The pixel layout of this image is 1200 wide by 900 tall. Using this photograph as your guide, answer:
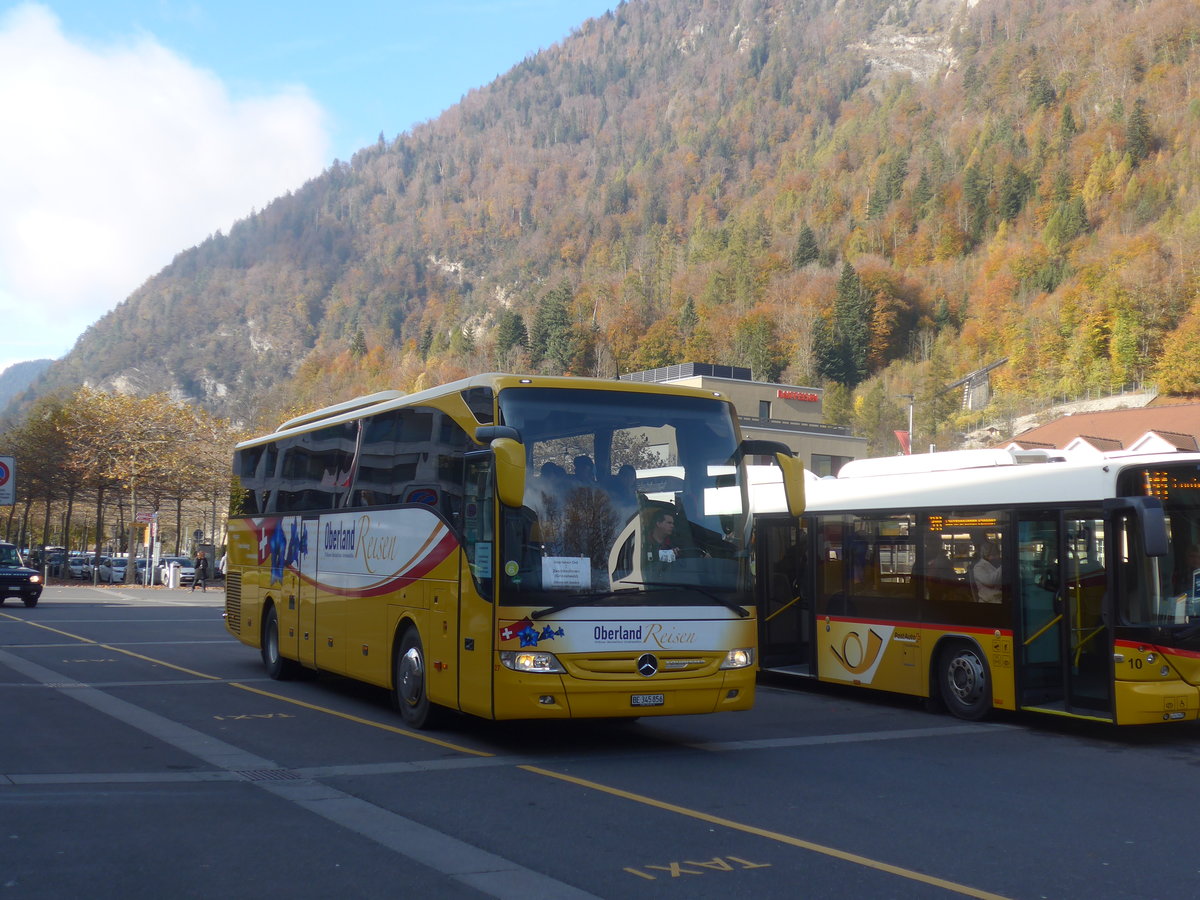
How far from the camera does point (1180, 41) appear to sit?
5394 inches

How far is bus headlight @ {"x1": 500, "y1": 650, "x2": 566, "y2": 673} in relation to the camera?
987 centimetres

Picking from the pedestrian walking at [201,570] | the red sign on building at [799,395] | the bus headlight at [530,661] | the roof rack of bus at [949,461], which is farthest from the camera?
the red sign on building at [799,395]

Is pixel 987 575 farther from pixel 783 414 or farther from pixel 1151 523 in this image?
pixel 783 414

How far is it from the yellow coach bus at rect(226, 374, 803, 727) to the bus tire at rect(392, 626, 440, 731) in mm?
26

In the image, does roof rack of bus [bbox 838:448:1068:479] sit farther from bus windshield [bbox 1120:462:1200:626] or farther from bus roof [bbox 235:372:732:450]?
bus roof [bbox 235:372:732:450]

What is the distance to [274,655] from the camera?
16.4 m

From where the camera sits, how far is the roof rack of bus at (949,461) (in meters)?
13.3

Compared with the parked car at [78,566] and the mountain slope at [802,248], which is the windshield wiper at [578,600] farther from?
the mountain slope at [802,248]

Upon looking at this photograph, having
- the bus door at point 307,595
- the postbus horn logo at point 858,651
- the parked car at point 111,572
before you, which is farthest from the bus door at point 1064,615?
the parked car at point 111,572

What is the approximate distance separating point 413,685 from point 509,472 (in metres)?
3.46

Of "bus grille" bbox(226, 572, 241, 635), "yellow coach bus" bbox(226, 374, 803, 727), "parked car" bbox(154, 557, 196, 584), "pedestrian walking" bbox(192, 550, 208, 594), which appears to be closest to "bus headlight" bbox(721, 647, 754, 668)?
"yellow coach bus" bbox(226, 374, 803, 727)

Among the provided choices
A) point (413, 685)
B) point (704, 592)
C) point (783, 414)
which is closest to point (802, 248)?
point (783, 414)

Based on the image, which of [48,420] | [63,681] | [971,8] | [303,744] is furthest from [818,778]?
[971,8]

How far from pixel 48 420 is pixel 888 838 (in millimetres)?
59911
